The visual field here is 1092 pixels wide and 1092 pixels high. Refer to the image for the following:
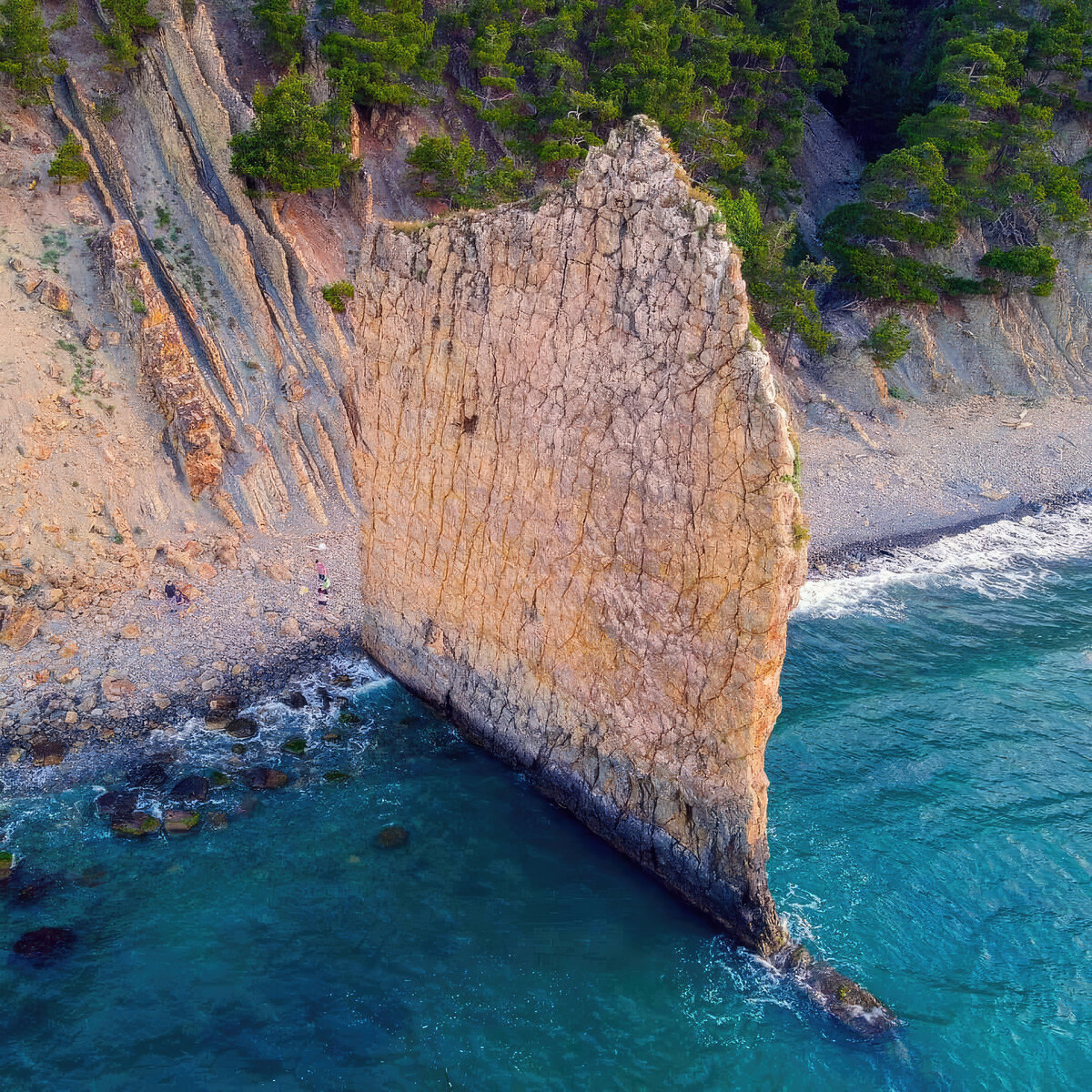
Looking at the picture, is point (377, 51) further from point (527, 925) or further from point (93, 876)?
point (527, 925)

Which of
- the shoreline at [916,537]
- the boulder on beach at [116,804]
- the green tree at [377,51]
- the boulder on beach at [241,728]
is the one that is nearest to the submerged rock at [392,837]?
the boulder on beach at [241,728]

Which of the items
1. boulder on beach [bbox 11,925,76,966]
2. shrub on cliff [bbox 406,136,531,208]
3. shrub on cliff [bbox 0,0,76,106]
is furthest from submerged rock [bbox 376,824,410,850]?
shrub on cliff [bbox 0,0,76,106]

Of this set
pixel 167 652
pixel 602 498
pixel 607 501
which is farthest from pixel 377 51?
pixel 607 501

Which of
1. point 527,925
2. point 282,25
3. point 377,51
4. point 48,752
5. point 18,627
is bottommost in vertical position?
point 527,925

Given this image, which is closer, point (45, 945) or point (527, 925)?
point (45, 945)

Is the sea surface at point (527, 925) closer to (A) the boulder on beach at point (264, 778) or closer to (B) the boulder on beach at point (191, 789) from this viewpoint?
(A) the boulder on beach at point (264, 778)

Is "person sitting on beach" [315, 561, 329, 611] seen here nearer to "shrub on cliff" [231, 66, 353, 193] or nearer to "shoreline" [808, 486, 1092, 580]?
"shrub on cliff" [231, 66, 353, 193]

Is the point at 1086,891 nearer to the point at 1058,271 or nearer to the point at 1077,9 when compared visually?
the point at 1058,271

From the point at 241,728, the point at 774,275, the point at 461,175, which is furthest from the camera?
the point at 774,275
